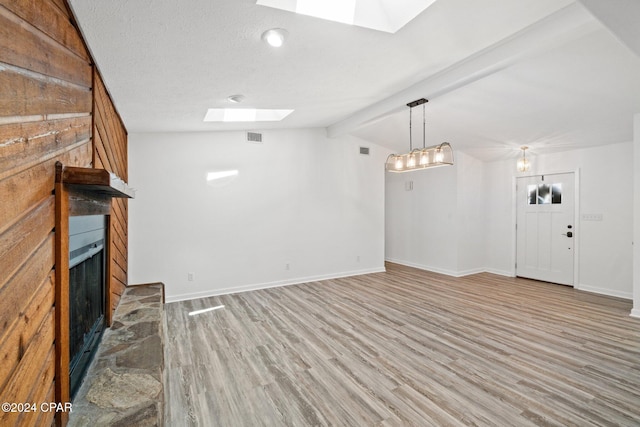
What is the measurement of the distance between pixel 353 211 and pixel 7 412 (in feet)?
19.1

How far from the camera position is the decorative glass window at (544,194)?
19.0 feet

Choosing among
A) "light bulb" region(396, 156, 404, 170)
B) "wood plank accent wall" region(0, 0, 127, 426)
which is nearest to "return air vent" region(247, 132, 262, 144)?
"light bulb" region(396, 156, 404, 170)

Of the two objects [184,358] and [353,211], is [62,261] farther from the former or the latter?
[353,211]

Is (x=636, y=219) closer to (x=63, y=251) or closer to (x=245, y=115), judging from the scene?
(x=245, y=115)

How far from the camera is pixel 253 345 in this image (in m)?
3.24

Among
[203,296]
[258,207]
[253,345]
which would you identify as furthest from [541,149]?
[203,296]

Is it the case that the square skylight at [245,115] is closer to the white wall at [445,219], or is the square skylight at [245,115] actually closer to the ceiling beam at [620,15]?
the ceiling beam at [620,15]

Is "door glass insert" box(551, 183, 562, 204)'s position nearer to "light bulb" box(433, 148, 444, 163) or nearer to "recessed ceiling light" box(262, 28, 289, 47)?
"light bulb" box(433, 148, 444, 163)

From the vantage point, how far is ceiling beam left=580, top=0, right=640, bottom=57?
1.69 m

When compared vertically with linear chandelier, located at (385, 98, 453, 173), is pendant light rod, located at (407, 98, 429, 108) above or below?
above

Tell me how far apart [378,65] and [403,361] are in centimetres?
290

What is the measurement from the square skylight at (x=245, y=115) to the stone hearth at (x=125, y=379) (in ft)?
9.41

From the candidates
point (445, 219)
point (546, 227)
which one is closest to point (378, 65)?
point (445, 219)

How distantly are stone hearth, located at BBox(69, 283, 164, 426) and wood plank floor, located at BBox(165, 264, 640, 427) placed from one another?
434 millimetres
